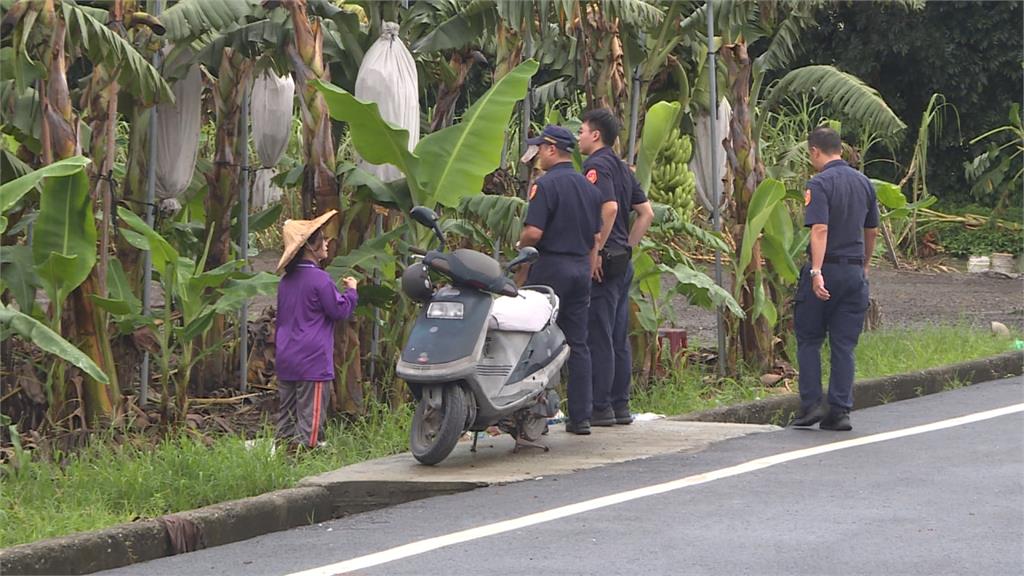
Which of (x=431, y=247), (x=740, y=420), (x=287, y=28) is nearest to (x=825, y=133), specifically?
(x=740, y=420)

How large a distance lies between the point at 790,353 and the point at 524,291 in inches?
166

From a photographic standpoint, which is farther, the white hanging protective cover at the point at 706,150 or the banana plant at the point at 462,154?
the white hanging protective cover at the point at 706,150

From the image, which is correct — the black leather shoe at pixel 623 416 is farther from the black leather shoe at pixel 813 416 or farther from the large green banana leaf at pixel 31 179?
the large green banana leaf at pixel 31 179

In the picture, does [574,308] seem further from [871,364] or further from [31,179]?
[871,364]

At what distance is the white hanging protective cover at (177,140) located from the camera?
38.9 feet

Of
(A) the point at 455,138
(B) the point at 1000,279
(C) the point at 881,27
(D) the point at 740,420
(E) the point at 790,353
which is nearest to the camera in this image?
(A) the point at 455,138

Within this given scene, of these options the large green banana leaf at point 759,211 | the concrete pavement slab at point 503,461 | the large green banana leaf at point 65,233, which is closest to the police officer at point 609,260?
the concrete pavement slab at point 503,461

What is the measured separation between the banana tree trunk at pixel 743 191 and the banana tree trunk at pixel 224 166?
3785 millimetres

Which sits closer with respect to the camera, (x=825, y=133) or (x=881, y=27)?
(x=825, y=133)

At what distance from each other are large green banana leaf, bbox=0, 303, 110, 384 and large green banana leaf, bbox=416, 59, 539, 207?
3.00 metres

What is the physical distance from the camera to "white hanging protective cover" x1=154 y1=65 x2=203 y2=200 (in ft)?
38.9

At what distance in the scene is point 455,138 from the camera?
10891 millimetres

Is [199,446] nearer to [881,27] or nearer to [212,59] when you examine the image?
[212,59]

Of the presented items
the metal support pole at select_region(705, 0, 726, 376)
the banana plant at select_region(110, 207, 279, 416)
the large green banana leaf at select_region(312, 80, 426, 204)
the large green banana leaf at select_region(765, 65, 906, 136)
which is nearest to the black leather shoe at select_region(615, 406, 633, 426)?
the large green banana leaf at select_region(312, 80, 426, 204)
